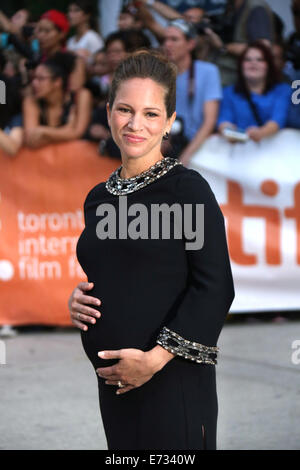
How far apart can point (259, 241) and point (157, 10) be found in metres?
2.40

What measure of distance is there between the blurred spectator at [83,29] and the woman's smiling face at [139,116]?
19.3 feet

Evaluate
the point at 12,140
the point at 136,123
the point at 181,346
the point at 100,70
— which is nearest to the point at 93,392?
the point at 12,140

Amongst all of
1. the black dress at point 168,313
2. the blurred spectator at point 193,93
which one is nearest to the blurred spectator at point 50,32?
the blurred spectator at point 193,93

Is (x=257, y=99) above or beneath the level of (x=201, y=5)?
beneath

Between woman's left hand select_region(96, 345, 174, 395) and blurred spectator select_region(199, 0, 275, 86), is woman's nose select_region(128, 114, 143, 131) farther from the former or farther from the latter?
blurred spectator select_region(199, 0, 275, 86)

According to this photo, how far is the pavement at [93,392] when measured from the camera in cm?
412

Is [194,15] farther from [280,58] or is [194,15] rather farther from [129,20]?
[280,58]

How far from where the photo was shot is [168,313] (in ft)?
7.36

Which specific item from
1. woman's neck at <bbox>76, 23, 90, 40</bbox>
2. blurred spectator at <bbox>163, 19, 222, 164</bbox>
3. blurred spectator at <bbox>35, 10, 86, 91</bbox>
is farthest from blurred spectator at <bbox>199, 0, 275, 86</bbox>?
woman's neck at <bbox>76, 23, 90, 40</bbox>

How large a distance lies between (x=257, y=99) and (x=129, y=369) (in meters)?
4.78

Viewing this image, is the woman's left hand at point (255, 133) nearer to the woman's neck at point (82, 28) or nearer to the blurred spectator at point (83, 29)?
the blurred spectator at point (83, 29)

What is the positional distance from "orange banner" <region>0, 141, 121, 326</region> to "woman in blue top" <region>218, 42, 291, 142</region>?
40.9 inches

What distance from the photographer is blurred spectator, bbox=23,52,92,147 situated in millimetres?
6719

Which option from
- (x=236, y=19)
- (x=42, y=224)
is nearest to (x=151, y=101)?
(x=42, y=224)
